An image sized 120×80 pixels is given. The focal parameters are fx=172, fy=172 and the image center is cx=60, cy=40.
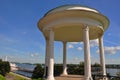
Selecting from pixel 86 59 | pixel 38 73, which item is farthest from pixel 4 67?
pixel 86 59

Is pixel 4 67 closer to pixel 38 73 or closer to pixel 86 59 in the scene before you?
pixel 38 73

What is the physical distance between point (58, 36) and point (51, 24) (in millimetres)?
9186

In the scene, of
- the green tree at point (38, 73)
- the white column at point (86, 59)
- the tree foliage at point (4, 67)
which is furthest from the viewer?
the tree foliage at point (4, 67)

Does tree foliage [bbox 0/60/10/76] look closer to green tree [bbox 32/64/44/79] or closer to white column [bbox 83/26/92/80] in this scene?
green tree [bbox 32/64/44/79]

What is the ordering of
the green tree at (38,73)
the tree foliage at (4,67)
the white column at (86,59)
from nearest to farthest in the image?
the white column at (86,59) < the green tree at (38,73) < the tree foliage at (4,67)

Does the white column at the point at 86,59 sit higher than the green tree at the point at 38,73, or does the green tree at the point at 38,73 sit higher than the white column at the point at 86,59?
the white column at the point at 86,59

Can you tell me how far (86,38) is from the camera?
23.3 m

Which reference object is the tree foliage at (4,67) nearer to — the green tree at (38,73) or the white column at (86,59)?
the green tree at (38,73)

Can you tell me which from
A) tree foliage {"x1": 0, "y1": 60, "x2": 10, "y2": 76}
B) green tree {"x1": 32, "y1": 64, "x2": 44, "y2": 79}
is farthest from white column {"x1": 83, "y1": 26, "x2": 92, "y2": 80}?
tree foliage {"x1": 0, "y1": 60, "x2": 10, "y2": 76}

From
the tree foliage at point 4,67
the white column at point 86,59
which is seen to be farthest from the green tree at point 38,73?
the white column at point 86,59

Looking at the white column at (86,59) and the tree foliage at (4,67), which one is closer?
the white column at (86,59)

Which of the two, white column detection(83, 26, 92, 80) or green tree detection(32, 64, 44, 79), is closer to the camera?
white column detection(83, 26, 92, 80)

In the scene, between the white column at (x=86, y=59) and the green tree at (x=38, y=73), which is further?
the green tree at (x=38, y=73)

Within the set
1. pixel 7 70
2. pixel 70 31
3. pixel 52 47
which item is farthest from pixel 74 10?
pixel 7 70
